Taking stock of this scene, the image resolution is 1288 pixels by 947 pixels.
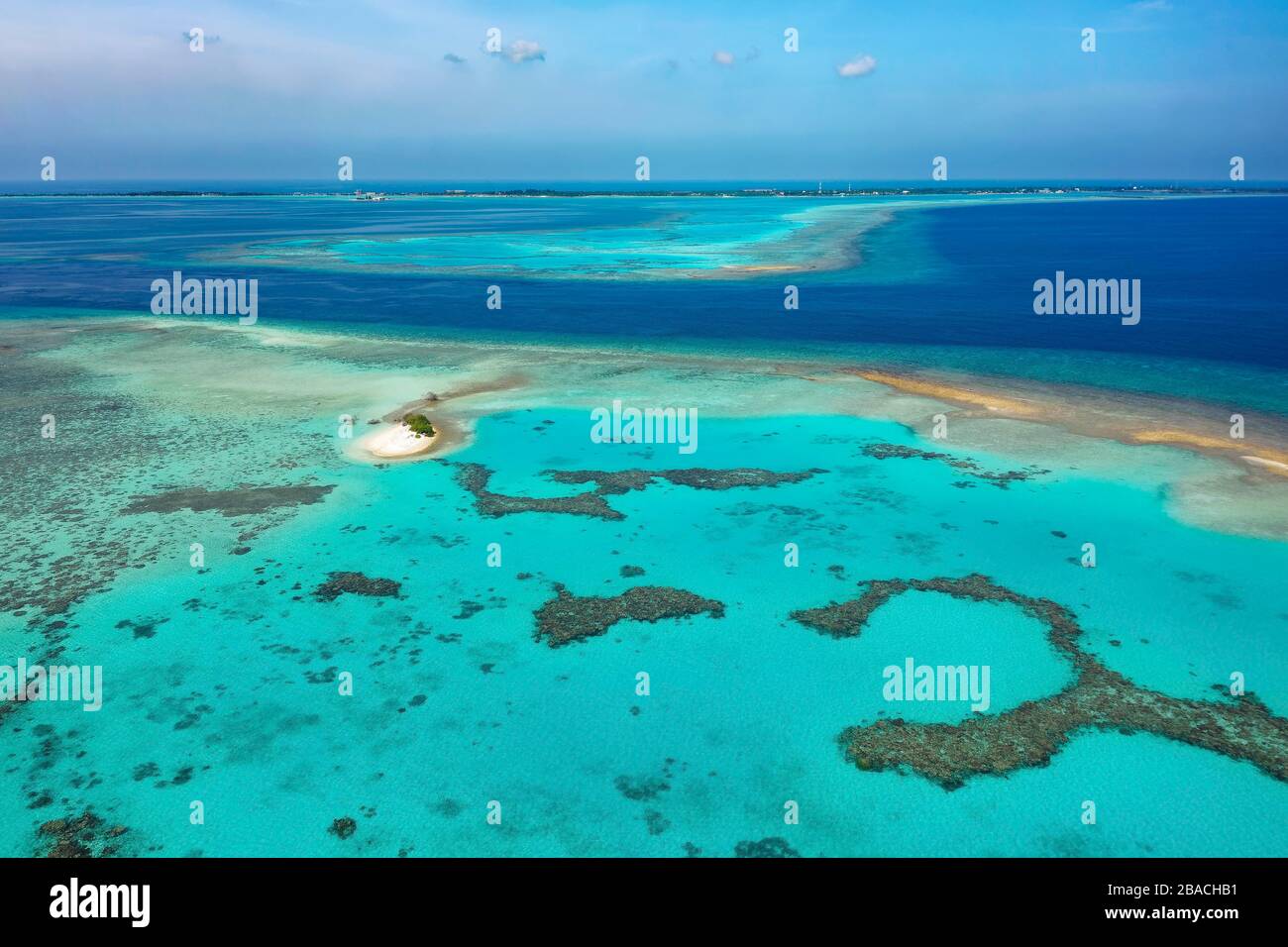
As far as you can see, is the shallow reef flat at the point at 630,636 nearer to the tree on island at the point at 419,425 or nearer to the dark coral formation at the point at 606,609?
the dark coral formation at the point at 606,609

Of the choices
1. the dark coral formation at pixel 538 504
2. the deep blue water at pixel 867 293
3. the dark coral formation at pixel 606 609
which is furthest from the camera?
the deep blue water at pixel 867 293

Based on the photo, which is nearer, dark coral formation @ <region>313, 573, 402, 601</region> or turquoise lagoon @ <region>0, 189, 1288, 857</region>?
turquoise lagoon @ <region>0, 189, 1288, 857</region>

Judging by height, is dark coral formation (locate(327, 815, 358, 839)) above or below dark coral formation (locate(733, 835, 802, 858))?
above

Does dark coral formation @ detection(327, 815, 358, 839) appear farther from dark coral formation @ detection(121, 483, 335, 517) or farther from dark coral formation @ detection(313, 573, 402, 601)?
dark coral formation @ detection(121, 483, 335, 517)

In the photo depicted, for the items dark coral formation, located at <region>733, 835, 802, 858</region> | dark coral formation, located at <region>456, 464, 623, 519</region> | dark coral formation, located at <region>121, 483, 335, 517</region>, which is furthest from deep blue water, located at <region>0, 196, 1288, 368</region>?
dark coral formation, located at <region>733, 835, 802, 858</region>

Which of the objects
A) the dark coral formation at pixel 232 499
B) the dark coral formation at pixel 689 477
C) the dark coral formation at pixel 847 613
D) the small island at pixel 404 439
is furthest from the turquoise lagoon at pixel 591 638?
the small island at pixel 404 439

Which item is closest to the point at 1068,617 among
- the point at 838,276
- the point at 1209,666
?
the point at 1209,666
